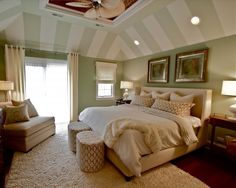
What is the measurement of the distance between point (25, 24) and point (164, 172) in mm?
4507

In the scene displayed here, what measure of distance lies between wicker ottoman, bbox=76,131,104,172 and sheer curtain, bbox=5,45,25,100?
2899 millimetres

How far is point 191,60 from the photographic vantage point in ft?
11.3

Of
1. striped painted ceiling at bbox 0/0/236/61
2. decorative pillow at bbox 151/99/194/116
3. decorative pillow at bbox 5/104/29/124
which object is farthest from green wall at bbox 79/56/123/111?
decorative pillow at bbox 151/99/194/116

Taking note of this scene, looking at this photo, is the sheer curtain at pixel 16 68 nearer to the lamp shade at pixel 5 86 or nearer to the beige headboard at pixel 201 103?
the lamp shade at pixel 5 86

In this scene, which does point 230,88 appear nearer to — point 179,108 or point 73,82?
point 179,108

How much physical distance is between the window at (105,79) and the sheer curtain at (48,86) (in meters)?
1.26

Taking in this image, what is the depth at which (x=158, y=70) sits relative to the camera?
4.35 meters

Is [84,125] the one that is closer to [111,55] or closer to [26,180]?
[26,180]

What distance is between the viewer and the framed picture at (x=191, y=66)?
126 inches

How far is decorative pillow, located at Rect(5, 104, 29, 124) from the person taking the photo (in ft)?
9.39

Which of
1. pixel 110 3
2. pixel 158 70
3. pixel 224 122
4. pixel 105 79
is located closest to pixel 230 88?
pixel 224 122

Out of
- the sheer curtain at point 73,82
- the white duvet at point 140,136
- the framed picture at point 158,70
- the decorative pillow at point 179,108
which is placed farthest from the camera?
the sheer curtain at point 73,82

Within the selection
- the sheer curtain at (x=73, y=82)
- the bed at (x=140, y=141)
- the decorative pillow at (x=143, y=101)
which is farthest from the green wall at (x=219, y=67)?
the sheer curtain at (x=73, y=82)

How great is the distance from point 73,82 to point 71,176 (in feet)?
10.7
